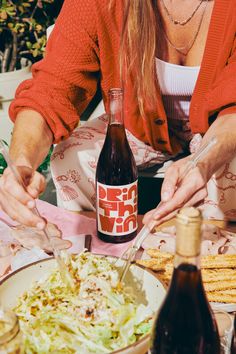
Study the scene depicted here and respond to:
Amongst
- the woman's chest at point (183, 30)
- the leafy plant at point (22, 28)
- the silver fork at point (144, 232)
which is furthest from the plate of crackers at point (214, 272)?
the leafy plant at point (22, 28)

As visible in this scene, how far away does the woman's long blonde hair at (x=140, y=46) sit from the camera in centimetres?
139

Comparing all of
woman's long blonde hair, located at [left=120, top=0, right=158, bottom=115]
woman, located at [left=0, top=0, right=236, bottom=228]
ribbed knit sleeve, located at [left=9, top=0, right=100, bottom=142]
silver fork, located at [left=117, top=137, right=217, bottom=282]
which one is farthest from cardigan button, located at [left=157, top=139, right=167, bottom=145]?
silver fork, located at [left=117, top=137, right=217, bottom=282]

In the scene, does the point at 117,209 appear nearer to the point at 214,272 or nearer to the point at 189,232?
the point at 214,272

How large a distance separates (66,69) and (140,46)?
0.22 m

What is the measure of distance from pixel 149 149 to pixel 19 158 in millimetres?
650

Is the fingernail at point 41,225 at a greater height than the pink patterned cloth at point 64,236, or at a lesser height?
greater

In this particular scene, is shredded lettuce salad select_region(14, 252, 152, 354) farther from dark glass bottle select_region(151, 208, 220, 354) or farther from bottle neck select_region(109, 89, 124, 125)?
bottle neck select_region(109, 89, 124, 125)

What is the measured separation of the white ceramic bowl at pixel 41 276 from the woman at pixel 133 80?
38cm

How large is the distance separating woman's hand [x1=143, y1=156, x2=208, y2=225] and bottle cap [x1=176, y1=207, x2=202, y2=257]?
1.29 ft

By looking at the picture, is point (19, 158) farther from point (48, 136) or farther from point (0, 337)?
point (0, 337)

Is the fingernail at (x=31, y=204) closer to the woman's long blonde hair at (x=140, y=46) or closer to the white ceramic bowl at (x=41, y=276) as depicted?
the white ceramic bowl at (x=41, y=276)

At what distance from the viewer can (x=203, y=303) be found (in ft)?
2.21

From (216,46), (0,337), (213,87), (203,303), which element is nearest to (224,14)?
(216,46)

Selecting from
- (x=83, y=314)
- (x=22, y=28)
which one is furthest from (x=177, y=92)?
(x=22, y=28)
